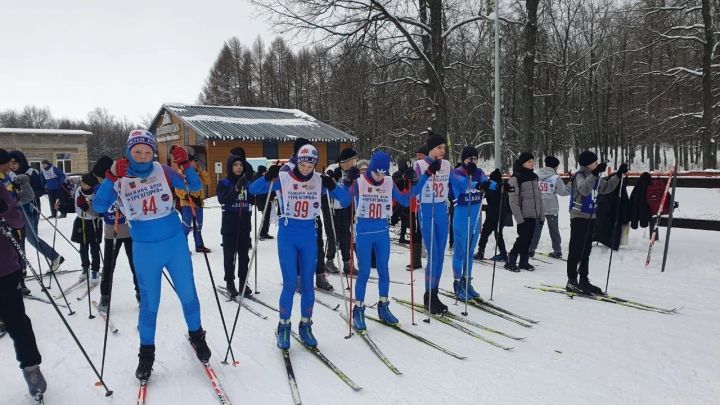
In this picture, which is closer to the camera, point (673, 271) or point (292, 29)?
point (673, 271)

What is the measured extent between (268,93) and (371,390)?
4643 cm

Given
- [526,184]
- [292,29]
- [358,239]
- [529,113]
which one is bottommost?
[358,239]

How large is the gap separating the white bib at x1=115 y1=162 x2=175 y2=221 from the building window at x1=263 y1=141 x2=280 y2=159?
22.3 m

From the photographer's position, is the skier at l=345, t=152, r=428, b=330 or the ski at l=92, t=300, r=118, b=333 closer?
the skier at l=345, t=152, r=428, b=330

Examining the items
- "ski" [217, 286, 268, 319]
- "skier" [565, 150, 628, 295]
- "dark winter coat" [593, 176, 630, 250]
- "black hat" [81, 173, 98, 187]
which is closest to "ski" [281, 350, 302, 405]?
"ski" [217, 286, 268, 319]

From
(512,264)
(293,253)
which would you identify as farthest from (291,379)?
(512,264)

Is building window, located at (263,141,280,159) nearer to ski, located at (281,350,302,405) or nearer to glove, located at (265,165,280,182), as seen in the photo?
glove, located at (265,165,280,182)

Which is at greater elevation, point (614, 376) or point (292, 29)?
point (292, 29)

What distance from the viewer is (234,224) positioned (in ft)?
19.5

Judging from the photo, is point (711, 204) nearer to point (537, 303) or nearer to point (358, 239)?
point (537, 303)

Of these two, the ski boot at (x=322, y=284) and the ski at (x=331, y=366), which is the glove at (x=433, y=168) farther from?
the ski boot at (x=322, y=284)

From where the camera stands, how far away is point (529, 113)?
11.8 m

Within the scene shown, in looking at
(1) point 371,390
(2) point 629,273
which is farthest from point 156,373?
(2) point 629,273

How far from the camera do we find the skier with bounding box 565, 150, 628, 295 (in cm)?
572
